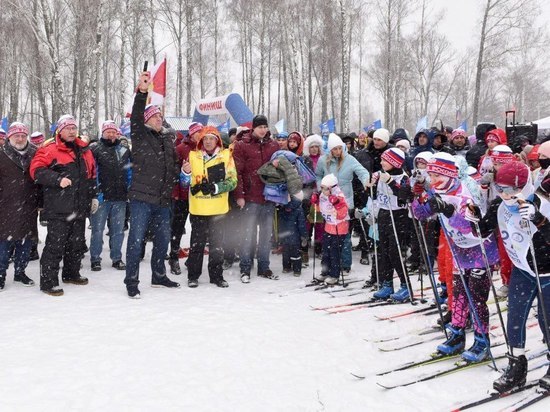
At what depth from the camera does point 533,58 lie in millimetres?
39656

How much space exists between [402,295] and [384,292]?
21 cm

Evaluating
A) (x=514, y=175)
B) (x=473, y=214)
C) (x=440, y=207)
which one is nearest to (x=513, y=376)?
(x=473, y=214)

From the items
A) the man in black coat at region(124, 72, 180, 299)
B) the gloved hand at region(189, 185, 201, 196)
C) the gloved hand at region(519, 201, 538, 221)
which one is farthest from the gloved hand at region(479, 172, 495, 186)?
the man in black coat at region(124, 72, 180, 299)

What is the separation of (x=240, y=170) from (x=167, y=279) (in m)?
1.74

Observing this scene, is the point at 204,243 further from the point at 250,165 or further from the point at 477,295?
the point at 477,295

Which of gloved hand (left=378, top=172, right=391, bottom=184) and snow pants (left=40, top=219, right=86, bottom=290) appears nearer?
gloved hand (left=378, top=172, right=391, bottom=184)

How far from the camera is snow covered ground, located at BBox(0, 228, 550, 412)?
10.3 ft

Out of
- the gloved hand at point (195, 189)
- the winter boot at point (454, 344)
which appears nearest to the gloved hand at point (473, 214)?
the winter boot at point (454, 344)

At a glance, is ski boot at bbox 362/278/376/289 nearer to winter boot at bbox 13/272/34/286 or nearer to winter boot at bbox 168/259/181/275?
winter boot at bbox 168/259/181/275

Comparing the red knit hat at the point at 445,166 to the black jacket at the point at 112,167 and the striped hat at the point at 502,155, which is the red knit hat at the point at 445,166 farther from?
the black jacket at the point at 112,167

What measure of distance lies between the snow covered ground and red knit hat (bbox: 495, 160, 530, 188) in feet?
4.82

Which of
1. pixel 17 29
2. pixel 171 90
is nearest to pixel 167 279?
pixel 17 29

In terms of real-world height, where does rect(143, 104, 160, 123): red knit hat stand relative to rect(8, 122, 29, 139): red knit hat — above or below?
above

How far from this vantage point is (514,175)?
10.1 feet
